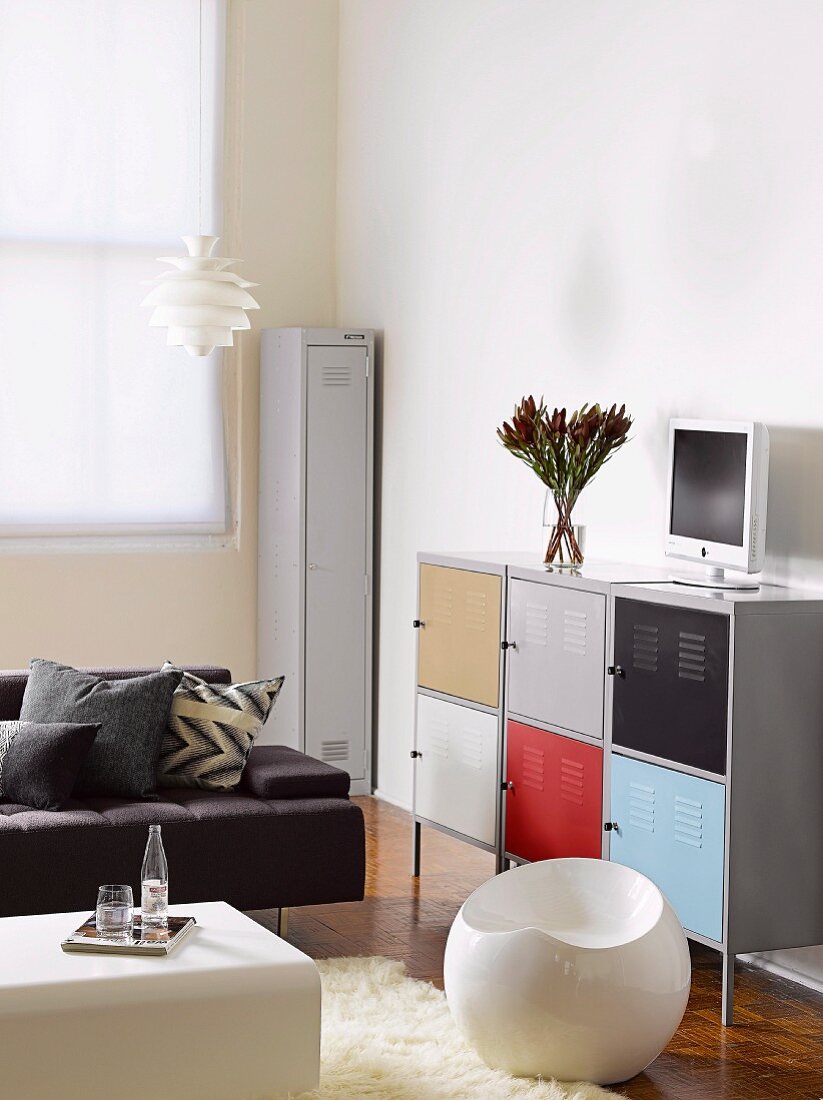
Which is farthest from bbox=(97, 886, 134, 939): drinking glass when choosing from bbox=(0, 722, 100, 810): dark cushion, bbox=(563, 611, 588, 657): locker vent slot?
bbox=(563, 611, 588, 657): locker vent slot

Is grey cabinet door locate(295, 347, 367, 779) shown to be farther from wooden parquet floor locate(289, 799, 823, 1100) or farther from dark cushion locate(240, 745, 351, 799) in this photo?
dark cushion locate(240, 745, 351, 799)

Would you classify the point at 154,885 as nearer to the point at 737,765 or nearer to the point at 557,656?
the point at 737,765

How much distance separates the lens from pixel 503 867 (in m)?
5.00

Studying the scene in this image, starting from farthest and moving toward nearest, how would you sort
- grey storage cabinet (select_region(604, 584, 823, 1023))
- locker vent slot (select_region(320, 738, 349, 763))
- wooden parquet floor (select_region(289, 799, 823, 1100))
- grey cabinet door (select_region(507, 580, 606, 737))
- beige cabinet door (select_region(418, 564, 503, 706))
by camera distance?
locker vent slot (select_region(320, 738, 349, 763))
beige cabinet door (select_region(418, 564, 503, 706))
grey cabinet door (select_region(507, 580, 606, 737))
grey storage cabinet (select_region(604, 584, 823, 1023))
wooden parquet floor (select_region(289, 799, 823, 1100))

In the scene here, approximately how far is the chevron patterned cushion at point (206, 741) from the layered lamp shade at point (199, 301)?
1.14 metres

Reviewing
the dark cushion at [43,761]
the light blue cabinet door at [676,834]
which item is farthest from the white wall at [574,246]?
the dark cushion at [43,761]

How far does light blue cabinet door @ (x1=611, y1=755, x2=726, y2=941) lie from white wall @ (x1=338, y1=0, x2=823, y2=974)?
70 centimetres

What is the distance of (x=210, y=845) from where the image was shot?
4352mm

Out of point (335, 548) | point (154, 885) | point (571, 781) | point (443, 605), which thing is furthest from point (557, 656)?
point (335, 548)

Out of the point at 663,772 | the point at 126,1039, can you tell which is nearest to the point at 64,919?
the point at 126,1039

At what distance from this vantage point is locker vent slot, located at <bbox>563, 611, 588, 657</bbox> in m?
4.55

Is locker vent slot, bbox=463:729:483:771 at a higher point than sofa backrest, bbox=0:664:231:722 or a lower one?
lower

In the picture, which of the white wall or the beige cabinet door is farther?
the beige cabinet door

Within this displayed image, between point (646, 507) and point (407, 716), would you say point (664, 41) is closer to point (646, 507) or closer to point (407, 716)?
point (646, 507)
